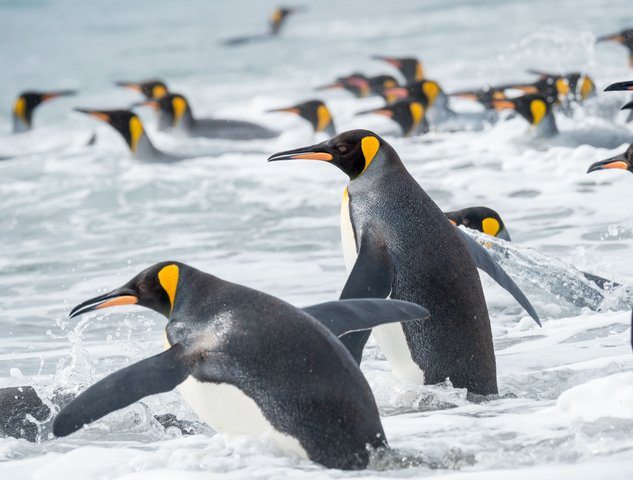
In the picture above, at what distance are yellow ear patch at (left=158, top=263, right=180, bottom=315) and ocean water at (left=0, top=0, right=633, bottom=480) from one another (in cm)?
41

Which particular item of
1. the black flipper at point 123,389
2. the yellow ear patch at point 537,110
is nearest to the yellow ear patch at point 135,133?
the yellow ear patch at point 537,110

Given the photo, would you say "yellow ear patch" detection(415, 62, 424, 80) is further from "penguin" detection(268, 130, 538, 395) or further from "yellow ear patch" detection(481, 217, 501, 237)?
"penguin" detection(268, 130, 538, 395)

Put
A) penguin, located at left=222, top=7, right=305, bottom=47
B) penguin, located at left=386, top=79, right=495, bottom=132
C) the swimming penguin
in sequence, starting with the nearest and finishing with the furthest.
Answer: penguin, located at left=386, top=79, right=495, bottom=132
the swimming penguin
penguin, located at left=222, top=7, right=305, bottom=47

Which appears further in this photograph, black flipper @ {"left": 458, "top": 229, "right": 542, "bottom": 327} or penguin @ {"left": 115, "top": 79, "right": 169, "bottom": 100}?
penguin @ {"left": 115, "top": 79, "right": 169, "bottom": 100}

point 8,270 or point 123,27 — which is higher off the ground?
point 123,27

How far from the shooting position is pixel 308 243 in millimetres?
6945

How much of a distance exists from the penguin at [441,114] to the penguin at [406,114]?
1.09 feet

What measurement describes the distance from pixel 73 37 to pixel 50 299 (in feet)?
74.2

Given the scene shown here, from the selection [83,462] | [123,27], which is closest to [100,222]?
[83,462]

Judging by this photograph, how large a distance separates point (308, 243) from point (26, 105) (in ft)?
26.1

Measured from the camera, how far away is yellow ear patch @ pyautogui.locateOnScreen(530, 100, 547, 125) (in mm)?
9570

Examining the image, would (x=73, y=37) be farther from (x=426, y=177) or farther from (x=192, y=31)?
(x=426, y=177)

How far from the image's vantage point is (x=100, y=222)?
8.34m

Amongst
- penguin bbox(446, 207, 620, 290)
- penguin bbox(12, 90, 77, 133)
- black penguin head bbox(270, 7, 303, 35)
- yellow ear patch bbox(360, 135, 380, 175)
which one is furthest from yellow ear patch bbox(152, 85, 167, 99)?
yellow ear patch bbox(360, 135, 380, 175)
